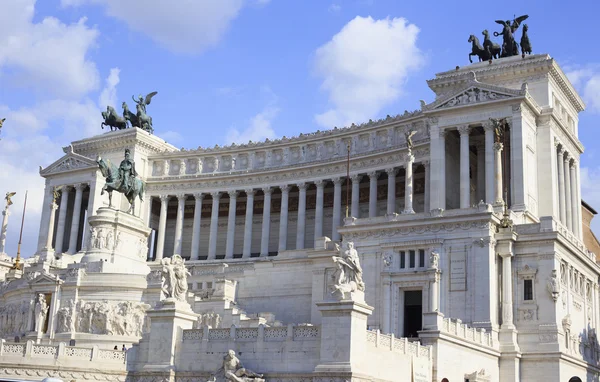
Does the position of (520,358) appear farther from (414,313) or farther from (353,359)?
(353,359)

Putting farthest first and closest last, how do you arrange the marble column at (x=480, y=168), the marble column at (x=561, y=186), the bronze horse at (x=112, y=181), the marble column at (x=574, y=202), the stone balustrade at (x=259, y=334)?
the marble column at (x=574, y=202) < the marble column at (x=561, y=186) < the marble column at (x=480, y=168) < the bronze horse at (x=112, y=181) < the stone balustrade at (x=259, y=334)

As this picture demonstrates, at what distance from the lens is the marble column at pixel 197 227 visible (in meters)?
92.2

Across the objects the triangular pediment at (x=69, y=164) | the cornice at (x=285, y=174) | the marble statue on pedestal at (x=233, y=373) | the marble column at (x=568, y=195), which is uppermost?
the triangular pediment at (x=69, y=164)

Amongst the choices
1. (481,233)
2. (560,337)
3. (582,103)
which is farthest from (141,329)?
(582,103)

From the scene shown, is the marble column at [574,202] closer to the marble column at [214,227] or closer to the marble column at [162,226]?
the marble column at [214,227]

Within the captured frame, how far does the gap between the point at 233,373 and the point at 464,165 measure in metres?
38.7

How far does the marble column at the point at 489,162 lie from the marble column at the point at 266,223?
2741 cm

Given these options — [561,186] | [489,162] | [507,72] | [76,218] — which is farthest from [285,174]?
[561,186]

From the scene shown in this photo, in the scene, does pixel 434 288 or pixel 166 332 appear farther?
pixel 434 288

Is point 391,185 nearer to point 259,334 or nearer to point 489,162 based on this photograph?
point 489,162

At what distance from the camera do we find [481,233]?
55.7 metres

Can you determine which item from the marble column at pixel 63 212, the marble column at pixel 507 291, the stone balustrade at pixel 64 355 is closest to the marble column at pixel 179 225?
the marble column at pixel 63 212

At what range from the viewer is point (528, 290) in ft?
184

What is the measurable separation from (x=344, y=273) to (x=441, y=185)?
119 ft
